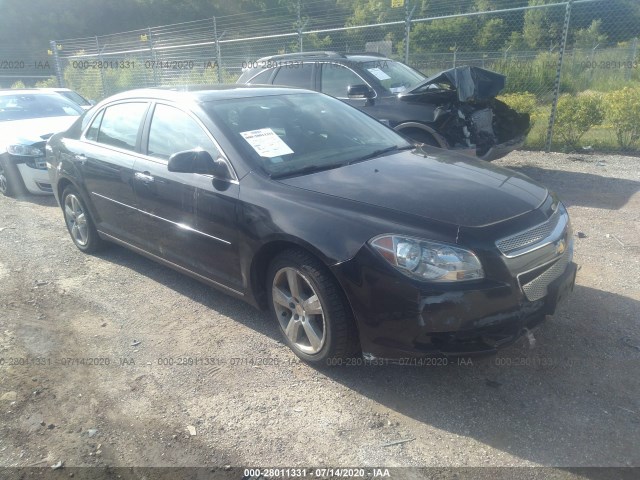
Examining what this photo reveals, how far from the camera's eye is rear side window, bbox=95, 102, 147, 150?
4.43m

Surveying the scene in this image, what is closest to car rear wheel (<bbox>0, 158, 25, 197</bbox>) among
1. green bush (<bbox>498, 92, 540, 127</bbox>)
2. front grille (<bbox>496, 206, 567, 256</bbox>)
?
front grille (<bbox>496, 206, 567, 256</bbox>)

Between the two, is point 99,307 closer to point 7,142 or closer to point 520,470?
point 520,470

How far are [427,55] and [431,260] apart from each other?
17428mm

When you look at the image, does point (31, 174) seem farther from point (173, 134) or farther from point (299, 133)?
point (299, 133)

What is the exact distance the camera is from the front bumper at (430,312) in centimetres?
269

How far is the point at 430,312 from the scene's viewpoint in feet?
8.84

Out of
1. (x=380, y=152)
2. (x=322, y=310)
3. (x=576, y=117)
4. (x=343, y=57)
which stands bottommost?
(x=576, y=117)

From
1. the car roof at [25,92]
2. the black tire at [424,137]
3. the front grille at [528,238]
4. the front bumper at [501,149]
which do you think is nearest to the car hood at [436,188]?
the front grille at [528,238]

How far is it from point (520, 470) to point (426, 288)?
3.07 feet

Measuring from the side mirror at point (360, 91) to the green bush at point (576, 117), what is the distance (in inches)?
150

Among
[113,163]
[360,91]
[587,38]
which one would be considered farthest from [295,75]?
[587,38]

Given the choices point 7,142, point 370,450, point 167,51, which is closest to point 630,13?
point 167,51

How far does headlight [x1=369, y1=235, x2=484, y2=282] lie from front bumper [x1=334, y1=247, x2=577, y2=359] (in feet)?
0.15

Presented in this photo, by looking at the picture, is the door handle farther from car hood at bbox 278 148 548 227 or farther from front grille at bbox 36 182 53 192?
front grille at bbox 36 182 53 192
